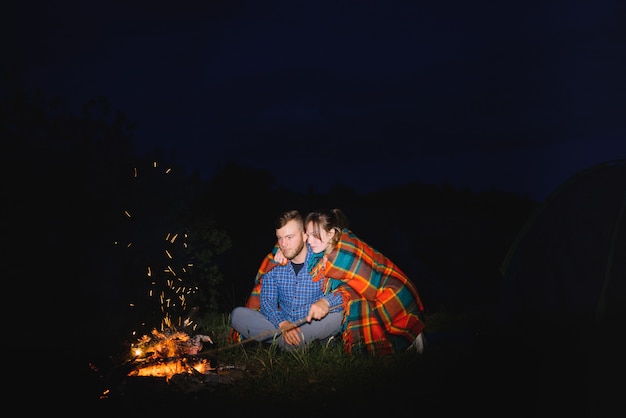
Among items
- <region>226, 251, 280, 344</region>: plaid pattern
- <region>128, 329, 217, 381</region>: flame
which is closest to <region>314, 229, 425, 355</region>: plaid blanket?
<region>226, 251, 280, 344</region>: plaid pattern

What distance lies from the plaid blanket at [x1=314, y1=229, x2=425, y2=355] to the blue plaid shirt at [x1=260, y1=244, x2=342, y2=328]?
0.16 m

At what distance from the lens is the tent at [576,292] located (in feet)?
15.9

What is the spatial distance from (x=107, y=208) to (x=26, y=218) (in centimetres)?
90

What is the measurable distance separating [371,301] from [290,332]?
0.94 meters

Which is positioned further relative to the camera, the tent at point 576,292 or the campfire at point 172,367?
the campfire at point 172,367

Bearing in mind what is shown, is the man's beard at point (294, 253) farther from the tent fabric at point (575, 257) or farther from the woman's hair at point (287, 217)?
the tent fabric at point (575, 257)

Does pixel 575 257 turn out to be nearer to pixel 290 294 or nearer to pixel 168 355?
pixel 290 294

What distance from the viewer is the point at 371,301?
21.0 feet

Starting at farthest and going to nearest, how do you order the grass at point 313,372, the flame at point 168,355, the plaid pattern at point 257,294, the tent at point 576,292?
1. the plaid pattern at point 257,294
2. the flame at point 168,355
3. the grass at point 313,372
4. the tent at point 576,292

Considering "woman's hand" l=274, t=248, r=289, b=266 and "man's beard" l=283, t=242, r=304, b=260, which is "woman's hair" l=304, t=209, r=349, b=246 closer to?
"man's beard" l=283, t=242, r=304, b=260

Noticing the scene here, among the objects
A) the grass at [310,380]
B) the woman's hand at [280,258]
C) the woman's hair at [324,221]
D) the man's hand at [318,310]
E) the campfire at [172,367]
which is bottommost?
the grass at [310,380]

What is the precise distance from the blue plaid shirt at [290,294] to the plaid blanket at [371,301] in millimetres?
159

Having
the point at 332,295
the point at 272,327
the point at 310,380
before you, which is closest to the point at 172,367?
the point at 272,327

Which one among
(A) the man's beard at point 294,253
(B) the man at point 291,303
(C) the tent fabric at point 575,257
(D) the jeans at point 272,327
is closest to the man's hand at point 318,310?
(B) the man at point 291,303
